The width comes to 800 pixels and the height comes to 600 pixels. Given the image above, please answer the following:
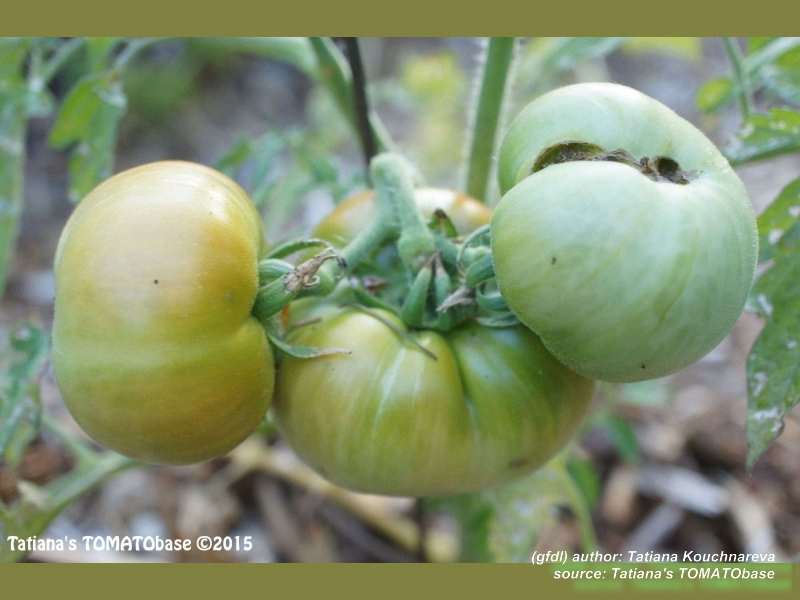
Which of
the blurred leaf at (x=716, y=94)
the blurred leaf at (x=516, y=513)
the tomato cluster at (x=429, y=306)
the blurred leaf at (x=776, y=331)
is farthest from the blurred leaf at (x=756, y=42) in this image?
the blurred leaf at (x=516, y=513)

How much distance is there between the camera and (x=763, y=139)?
1120 millimetres

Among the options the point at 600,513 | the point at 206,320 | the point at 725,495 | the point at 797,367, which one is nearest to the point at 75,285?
the point at 206,320

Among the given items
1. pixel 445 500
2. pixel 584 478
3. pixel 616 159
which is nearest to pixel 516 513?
pixel 445 500

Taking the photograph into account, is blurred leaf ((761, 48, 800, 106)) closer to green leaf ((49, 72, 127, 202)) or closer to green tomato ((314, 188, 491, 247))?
green tomato ((314, 188, 491, 247))

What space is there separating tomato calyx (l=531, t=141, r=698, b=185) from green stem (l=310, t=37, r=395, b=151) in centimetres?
55

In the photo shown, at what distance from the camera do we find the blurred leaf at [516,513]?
1.33 meters

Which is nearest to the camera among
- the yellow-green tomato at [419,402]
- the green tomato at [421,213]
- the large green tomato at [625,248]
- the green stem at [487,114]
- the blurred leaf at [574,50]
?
the large green tomato at [625,248]

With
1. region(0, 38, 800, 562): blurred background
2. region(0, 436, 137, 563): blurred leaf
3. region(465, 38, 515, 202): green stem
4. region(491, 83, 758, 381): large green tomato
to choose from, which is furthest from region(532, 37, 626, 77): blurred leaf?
region(0, 436, 137, 563): blurred leaf

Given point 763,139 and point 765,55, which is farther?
point 765,55

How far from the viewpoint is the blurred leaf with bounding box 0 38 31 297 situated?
4.40 feet

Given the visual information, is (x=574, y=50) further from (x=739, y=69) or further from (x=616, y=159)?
(x=616, y=159)

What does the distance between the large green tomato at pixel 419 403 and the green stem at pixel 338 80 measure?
0.47 m

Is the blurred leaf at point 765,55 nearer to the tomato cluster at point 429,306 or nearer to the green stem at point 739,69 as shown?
the green stem at point 739,69

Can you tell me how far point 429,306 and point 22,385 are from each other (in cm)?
60
